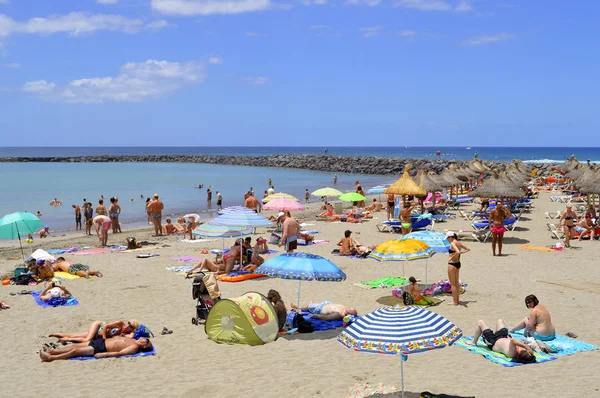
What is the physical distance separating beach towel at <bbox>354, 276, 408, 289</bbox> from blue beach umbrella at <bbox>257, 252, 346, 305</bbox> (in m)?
2.85

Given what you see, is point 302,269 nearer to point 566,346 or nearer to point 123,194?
point 566,346

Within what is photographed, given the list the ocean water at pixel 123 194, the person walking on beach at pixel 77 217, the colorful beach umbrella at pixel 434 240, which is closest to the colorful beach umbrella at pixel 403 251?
A: the colorful beach umbrella at pixel 434 240

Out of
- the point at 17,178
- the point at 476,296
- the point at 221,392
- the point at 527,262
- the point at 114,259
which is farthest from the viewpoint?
the point at 17,178

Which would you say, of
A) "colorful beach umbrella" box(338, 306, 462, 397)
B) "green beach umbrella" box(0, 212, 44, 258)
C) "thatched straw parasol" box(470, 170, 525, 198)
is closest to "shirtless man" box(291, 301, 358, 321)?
"colorful beach umbrella" box(338, 306, 462, 397)

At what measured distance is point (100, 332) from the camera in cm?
782

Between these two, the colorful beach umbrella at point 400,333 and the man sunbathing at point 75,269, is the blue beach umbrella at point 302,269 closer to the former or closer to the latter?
the colorful beach umbrella at point 400,333

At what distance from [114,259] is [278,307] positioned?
7.59m

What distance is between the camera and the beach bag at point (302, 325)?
8406 mm

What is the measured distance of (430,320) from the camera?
559cm

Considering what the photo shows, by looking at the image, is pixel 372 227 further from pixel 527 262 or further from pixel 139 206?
pixel 139 206

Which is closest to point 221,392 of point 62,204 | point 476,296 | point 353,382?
point 353,382

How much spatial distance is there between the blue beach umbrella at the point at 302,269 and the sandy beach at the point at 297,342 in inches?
32.9

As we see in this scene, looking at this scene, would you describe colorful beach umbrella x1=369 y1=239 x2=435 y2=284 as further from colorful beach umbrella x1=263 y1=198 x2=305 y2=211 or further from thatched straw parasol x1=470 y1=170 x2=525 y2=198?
thatched straw parasol x1=470 y1=170 x2=525 y2=198

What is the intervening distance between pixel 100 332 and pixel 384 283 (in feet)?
18.3
